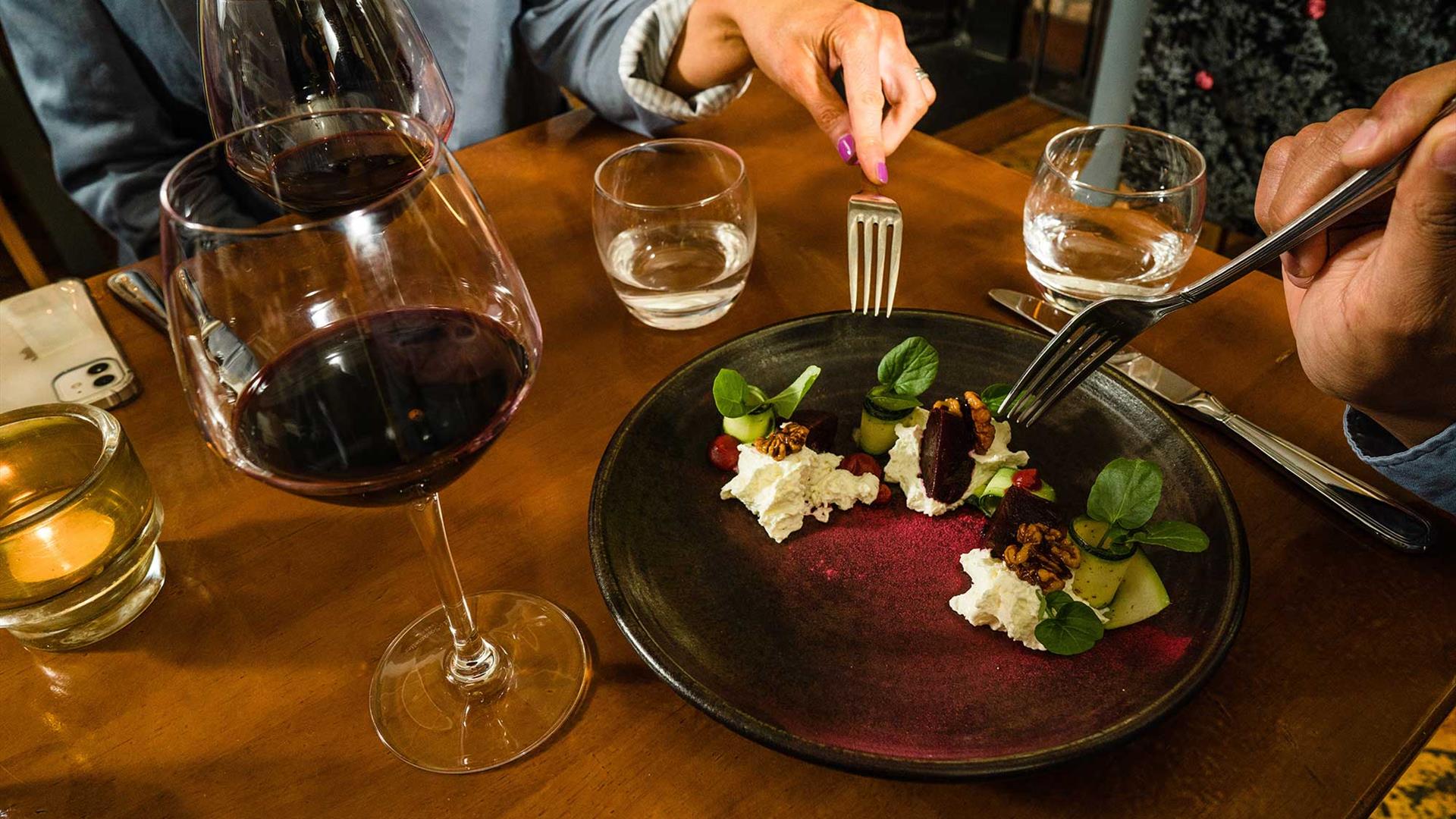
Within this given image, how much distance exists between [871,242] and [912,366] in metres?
0.22

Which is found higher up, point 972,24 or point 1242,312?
point 1242,312

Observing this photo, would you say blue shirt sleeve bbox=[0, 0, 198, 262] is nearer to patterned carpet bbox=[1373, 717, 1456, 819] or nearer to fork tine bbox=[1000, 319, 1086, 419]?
fork tine bbox=[1000, 319, 1086, 419]

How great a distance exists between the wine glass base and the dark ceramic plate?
8 cm

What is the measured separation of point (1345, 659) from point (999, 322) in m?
0.43

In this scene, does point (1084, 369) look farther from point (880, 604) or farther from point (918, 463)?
point (880, 604)

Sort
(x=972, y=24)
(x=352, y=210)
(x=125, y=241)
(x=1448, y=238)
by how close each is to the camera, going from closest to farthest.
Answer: (x=352, y=210) < (x=1448, y=238) < (x=125, y=241) < (x=972, y=24)

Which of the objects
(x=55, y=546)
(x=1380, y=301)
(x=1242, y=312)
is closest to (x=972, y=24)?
(x=1242, y=312)

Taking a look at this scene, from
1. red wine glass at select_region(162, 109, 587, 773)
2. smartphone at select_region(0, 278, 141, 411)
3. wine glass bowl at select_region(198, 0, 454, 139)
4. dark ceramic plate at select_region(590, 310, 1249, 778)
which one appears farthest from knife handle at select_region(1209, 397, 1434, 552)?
smartphone at select_region(0, 278, 141, 411)

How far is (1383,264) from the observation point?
28.7 inches

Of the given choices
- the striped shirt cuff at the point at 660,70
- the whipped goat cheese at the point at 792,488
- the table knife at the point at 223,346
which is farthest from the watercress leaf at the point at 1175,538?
the striped shirt cuff at the point at 660,70

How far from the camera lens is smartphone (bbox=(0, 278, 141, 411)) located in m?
0.96

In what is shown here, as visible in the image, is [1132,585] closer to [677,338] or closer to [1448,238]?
[1448,238]

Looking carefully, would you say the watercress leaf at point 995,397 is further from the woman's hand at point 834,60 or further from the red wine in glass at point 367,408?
the red wine in glass at point 367,408

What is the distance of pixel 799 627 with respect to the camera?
71 centimetres
